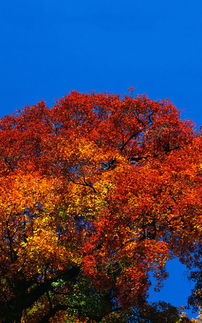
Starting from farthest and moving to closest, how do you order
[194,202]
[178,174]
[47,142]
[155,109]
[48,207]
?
[155,109] < [47,142] < [178,174] < [48,207] < [194,202]

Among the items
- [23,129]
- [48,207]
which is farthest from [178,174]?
[23,129]

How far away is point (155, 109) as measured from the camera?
53.2 meters

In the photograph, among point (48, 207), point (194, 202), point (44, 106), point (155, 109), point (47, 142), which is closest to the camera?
point (194, 202)

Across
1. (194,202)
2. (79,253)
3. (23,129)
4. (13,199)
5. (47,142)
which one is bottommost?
(79,253)

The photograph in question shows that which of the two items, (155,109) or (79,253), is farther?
(155,109)

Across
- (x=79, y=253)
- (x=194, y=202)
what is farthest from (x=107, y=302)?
(x=194, y=202)

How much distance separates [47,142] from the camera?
148ft

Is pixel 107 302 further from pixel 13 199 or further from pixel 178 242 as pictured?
pixel 13 199

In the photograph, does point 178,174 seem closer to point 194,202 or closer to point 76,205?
point 194,202

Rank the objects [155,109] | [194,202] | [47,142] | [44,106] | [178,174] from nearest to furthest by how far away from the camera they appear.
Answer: [194,202] < [178,174] < [47,142] < [155,109] < [44,106]

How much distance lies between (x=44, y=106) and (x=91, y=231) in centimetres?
2998

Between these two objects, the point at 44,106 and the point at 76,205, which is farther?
the point at 44,106

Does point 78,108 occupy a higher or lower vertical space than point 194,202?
higher

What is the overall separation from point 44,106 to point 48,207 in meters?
29.2
